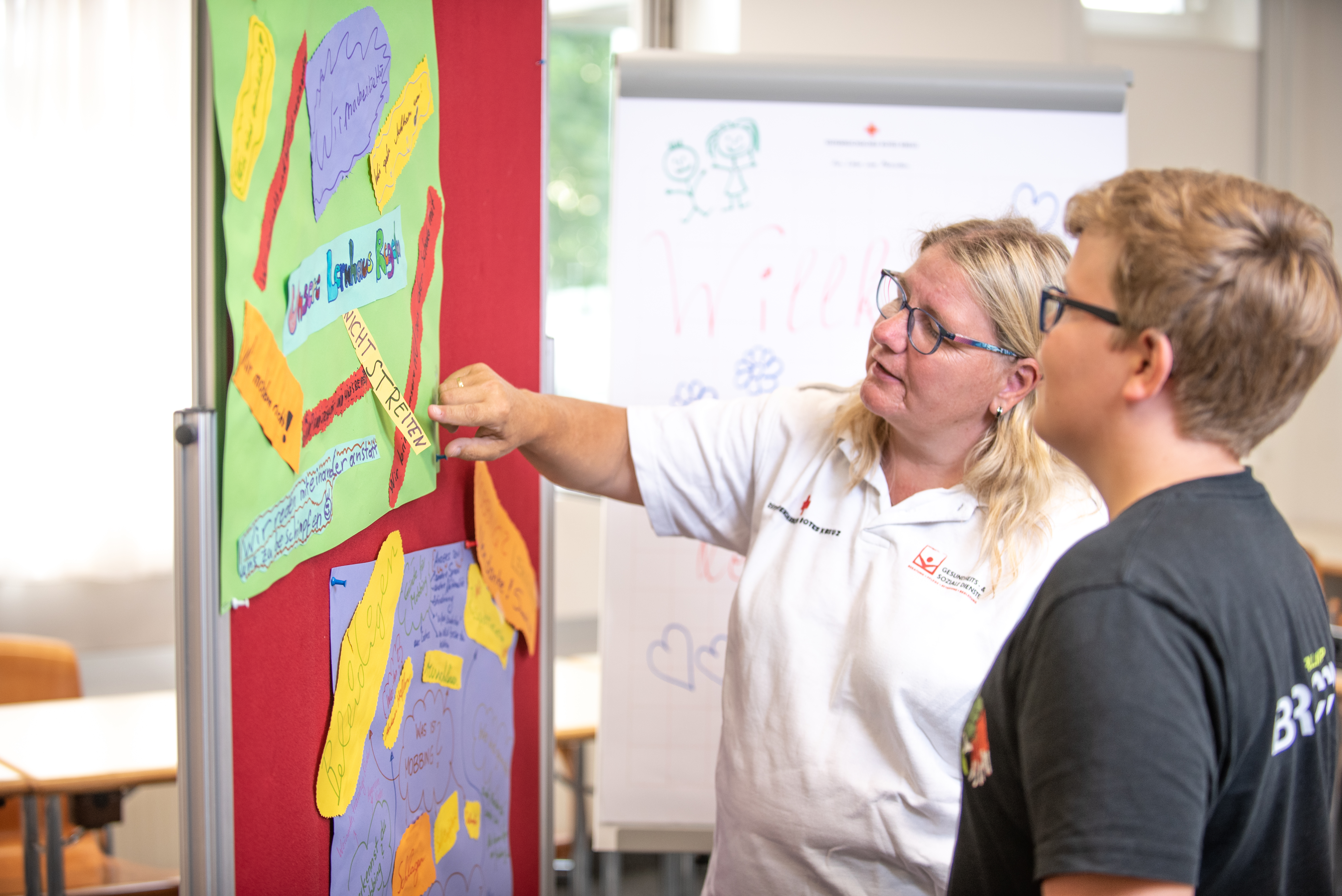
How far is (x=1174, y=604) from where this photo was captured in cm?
61

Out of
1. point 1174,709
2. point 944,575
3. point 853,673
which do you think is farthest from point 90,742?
point 1174,709

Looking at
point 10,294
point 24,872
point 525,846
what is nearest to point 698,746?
point 525,846

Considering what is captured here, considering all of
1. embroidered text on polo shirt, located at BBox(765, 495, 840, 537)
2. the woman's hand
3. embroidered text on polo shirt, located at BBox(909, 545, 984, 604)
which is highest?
the woman's hand

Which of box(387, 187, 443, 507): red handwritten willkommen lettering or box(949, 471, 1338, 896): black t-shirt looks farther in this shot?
box(387, 187, 443, 507): red handwritten willkommen lettering

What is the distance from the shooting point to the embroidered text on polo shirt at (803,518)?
126cm

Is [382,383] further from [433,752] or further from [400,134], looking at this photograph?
[433,752]

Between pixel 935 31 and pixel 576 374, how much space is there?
158 centimetres

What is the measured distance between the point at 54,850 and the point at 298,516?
1.67 meters

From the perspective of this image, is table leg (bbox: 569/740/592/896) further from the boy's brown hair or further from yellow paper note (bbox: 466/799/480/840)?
the boy's brown hair

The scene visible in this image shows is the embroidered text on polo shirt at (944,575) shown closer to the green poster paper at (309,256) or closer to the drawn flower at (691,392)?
the green poster paper at (309,256)

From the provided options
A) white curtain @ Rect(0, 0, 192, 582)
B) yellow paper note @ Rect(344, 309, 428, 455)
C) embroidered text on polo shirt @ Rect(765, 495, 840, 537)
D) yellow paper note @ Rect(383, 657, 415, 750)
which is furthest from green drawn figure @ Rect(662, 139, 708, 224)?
white curtain @ Rect(0, 0, 192, 582)

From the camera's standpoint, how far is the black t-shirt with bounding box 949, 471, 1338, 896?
1.97ft

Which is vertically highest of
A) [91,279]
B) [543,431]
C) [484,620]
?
[91,279]

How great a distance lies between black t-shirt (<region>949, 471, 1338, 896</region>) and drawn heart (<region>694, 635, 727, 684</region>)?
1.26 metres
